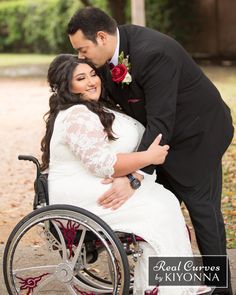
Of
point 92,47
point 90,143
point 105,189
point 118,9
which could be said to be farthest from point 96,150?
point 118,9

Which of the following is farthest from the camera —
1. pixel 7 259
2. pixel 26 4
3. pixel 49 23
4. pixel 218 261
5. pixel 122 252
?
pixel 26 4

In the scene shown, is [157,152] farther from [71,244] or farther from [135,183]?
[71,244]

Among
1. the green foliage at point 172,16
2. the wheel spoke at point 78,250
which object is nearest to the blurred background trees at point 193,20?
the green foliage at point 172,16

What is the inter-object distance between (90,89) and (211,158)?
750mm

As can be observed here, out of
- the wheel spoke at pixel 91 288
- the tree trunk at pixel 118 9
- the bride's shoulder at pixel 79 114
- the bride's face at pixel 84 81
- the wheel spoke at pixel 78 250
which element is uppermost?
the tree trunk at pixel 118 9

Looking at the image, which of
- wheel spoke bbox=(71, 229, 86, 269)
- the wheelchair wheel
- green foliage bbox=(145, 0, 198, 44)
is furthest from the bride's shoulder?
green foliage bbox=(145, 0, 198, 44)

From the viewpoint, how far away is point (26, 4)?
1130 inches

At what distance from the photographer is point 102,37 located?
370cm

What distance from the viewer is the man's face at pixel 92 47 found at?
12.1 feet

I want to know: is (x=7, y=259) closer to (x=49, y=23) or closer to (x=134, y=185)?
(x=134, y=185)

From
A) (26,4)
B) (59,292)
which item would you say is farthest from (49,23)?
(59,292)

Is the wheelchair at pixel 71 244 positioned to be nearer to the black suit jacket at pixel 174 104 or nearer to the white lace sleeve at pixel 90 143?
the white lace sleeve at pixel 90 143

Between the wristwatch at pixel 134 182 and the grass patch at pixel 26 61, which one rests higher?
the wristwatch at pixel 134 182

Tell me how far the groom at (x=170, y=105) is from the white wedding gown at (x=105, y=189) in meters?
0.08
